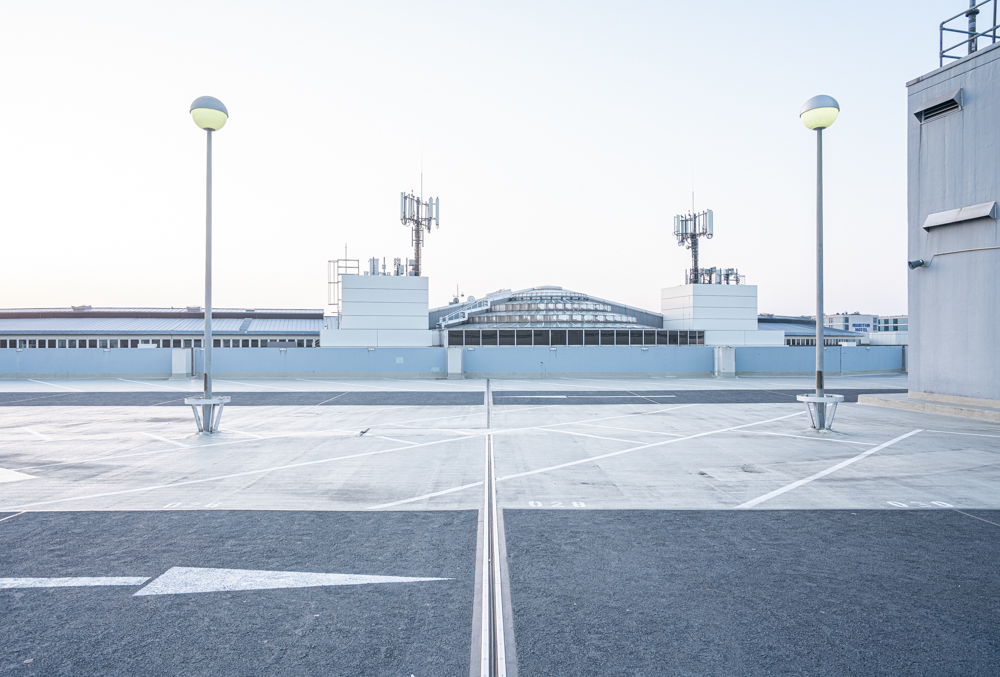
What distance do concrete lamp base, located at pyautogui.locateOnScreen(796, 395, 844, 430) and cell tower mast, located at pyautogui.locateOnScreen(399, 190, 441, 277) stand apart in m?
31.7

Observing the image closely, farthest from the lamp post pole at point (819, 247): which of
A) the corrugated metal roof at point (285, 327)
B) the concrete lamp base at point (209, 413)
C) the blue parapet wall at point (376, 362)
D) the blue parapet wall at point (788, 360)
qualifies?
the corrugated metal roof at point (285, 327)

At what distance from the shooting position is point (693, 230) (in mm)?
46938

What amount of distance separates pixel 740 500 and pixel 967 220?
44.3 ft

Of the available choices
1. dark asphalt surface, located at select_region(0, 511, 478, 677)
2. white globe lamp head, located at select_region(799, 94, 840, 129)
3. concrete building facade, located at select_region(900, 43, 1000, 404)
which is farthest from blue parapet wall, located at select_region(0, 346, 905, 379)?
dark asphalt surface, located at select_region(0, 511, 478, 677)

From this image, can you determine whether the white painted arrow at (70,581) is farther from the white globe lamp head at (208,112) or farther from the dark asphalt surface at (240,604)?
the white globe lamp head at (208,112)

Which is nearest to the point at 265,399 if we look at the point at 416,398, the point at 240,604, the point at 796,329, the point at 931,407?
the point at 416,398

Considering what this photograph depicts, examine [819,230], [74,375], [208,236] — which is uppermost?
[819,230]

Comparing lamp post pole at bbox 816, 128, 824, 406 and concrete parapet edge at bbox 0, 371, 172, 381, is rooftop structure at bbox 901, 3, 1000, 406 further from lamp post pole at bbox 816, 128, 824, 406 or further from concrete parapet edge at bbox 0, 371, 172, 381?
concrete parapet edge at bbox 0, 371, 172, 381

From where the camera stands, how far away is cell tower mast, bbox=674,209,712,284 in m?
46.7

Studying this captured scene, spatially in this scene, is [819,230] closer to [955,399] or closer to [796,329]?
[955,399]

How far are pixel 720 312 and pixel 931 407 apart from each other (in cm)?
2520

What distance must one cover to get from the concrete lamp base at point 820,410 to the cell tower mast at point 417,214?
3166 centimetres

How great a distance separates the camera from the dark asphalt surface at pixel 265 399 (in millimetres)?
17688

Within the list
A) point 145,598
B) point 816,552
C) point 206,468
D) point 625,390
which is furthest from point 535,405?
point 145,598
